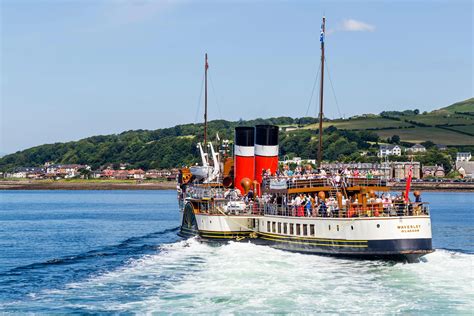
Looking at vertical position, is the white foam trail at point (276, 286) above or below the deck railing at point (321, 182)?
below

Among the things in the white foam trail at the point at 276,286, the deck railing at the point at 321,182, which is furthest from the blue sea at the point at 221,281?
the deck railing at the point at 321,182

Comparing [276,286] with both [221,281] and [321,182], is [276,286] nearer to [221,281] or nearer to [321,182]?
[221,281]

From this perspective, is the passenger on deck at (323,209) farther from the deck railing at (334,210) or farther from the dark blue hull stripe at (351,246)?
the dark blue hull stripe at (351,246)

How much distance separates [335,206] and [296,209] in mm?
3183

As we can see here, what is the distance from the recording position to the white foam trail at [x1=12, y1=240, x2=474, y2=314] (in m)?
34.7

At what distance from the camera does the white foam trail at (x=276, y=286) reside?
1367 inches

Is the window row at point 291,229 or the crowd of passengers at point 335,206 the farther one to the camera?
the window row at point 291,229

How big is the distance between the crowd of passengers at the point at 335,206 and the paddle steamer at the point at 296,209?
0.18ft

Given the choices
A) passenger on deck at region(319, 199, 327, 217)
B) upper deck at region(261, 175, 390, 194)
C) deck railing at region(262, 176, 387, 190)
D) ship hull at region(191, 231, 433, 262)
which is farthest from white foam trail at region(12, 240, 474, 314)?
deck railing at region(262, 176, 387, 190)

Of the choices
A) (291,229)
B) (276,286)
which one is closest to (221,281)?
(276,286)

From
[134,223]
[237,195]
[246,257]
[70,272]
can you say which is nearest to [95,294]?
[70,272]

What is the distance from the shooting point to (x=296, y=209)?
49094mm

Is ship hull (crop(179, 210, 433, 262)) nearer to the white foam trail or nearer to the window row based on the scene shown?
the window row

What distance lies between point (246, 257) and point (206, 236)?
868 cm
